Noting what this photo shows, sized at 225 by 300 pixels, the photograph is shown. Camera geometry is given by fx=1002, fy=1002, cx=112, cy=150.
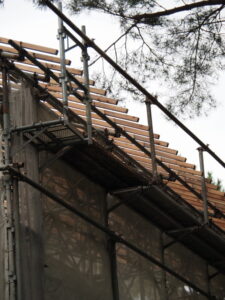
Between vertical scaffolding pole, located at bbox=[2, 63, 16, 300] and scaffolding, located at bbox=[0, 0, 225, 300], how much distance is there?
0.5 inches

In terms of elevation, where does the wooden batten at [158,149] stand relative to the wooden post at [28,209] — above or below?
above

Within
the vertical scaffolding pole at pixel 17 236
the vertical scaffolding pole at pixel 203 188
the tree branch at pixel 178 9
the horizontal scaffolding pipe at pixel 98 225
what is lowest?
the vertical scaffolding pole at pixel 17 236

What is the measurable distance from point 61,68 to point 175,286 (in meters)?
5.71

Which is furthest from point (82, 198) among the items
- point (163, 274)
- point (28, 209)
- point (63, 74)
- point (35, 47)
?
point (163, 274)

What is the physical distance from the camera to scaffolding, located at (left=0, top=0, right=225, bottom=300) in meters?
13.2

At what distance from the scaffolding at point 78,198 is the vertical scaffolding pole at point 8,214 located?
13mm

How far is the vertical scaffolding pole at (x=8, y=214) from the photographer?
41.7 ft

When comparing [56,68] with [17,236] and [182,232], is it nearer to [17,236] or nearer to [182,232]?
[17,236]

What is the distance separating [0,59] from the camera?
44.0 feet

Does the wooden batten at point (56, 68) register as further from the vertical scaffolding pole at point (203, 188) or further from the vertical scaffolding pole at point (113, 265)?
the vertical scaffolding pole at point (203, 188)

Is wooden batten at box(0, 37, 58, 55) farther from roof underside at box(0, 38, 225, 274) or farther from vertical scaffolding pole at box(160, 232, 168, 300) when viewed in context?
vertical scaffolding pole at box(160, 232, 168, 300)

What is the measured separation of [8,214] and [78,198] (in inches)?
76.8

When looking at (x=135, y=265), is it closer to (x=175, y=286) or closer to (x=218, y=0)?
(x=175, y=286)

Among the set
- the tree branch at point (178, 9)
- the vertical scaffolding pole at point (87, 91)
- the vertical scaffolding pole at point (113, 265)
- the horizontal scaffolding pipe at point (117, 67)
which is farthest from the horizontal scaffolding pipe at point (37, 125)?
the vertical scaffolding pole at point (113, 265)
